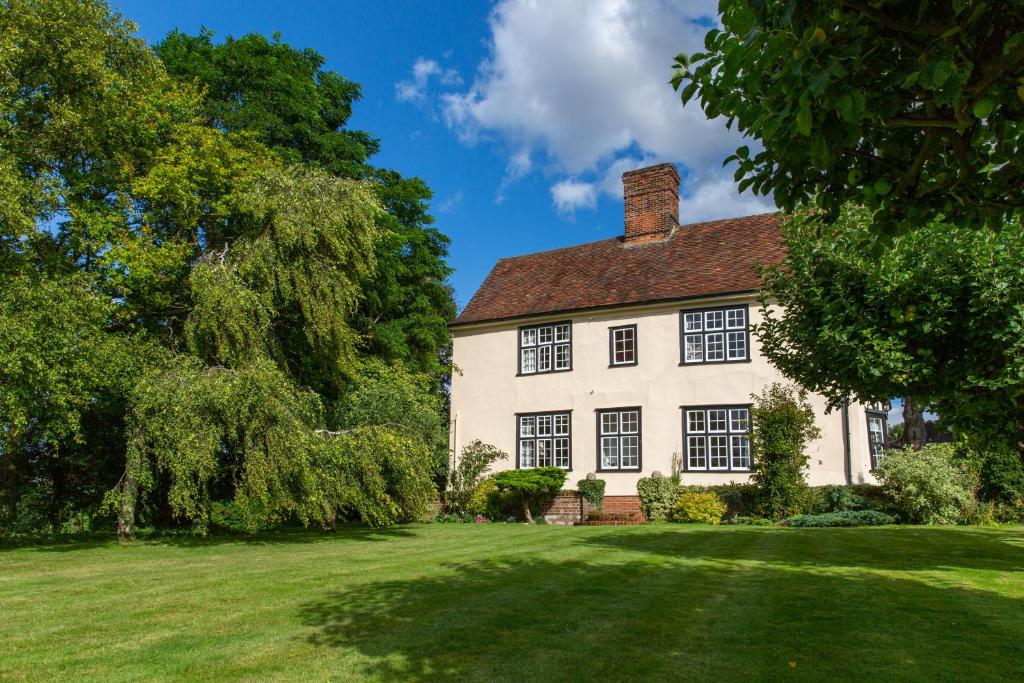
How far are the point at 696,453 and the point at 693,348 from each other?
2963 mm

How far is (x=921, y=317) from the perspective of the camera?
8.92 meters

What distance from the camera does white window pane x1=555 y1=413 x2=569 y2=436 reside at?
22938 mm

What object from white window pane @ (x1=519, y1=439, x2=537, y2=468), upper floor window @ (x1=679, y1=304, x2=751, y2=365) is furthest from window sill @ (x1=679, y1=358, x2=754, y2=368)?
white window pane @ (x1=519, y1=439, x2=537, y2=468)

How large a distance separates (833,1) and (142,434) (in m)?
13.5

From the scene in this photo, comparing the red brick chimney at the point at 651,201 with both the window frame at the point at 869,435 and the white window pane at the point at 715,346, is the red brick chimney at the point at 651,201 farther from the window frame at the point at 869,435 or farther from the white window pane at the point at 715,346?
the window frame at the point at 869,435

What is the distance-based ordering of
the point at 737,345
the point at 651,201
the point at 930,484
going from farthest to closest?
1. the point at 651,201
2. the point at 737,345
3. the point at 930,484

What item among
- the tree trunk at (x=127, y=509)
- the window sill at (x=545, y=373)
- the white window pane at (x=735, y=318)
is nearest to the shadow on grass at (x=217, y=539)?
the tree trunk at (x=127, y=509)

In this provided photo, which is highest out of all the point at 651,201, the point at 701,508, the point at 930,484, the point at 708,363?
the point at 651,201

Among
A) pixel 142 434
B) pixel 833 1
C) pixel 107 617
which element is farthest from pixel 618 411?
pixel 833 1

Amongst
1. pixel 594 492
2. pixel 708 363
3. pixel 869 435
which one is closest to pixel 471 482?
pixel 594 492

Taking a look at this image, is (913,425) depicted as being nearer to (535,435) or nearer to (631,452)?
(631,452)

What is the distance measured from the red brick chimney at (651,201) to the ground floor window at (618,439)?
621 centimetres

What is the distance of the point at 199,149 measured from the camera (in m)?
17.6

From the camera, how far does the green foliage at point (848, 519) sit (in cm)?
1694
